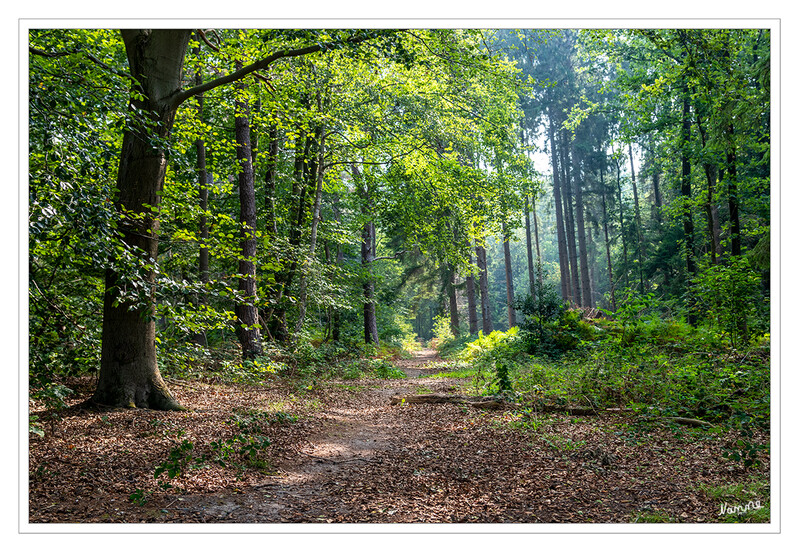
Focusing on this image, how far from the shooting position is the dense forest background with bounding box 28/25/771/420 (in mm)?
4086

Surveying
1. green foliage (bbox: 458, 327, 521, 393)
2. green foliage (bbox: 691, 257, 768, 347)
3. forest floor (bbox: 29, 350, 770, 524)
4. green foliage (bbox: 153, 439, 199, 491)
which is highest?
green foliage (bbox: 691, 257, 768, 347)

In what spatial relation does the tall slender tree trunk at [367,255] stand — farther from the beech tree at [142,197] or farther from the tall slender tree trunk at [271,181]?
the beech tree at [142,197]

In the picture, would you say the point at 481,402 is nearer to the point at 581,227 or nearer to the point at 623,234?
the point at 623,234

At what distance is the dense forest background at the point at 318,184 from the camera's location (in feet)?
13.4

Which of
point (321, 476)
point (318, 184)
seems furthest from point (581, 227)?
point (321, 476)

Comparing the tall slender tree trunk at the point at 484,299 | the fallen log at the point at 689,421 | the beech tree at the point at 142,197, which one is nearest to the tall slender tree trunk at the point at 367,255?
the tall slender tree trunk at the point at 484,299

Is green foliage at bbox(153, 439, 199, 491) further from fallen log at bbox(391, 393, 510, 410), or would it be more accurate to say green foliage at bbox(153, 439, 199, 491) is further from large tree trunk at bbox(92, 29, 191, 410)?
fallen log at bbox(391, 393, 510, 410)

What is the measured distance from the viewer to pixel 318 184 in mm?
11781

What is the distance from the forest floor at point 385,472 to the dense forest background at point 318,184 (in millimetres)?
807

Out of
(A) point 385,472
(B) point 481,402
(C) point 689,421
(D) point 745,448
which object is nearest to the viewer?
(D) point 745,448

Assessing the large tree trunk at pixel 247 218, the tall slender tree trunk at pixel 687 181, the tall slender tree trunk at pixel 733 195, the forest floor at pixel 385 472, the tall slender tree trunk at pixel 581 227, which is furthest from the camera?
the tall slender tree trunk at pixel 581 227

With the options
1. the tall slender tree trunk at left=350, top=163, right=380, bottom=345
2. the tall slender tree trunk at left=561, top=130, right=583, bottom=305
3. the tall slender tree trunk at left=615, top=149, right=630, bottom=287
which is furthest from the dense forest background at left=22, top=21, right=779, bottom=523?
the tall slender tree trunk at left=561, top=130, right=583, bottom=305

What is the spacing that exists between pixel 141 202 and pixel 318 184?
257 inches

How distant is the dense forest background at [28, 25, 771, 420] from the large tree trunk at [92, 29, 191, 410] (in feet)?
0.14
